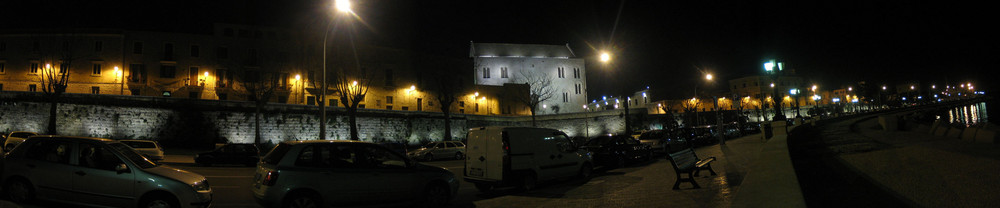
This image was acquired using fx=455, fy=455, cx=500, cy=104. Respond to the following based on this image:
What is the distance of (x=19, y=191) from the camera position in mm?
7246

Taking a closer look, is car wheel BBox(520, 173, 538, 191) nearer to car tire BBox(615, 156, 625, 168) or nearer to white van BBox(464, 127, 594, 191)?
white van BBox(464, 127, 594, 191)

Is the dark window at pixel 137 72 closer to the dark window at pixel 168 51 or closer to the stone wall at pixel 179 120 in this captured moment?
the dark window at pixel 168 51

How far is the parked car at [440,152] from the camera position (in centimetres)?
2589

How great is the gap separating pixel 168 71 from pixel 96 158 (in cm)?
4299

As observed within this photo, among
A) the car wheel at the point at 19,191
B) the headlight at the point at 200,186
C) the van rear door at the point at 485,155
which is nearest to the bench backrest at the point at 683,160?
the van rear door at the point at 485,155

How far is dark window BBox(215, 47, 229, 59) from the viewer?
44062mm

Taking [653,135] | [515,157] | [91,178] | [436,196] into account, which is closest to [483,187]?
[515,157]

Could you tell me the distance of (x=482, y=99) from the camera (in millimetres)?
63531

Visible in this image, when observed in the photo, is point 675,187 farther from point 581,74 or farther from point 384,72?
point 581,74

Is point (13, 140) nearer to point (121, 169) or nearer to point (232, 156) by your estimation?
point (232, 156)

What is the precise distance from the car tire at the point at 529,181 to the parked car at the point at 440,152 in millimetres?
15759

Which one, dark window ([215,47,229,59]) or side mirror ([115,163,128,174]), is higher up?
dark window ([215,47,229,59])

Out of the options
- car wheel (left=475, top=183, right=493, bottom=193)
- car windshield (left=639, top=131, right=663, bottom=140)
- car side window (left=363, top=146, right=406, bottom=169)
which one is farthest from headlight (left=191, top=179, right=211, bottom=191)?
car windshield (left=639, top=131, right=663, bottom=140)

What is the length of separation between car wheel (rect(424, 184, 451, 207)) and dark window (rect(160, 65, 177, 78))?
147 ft
